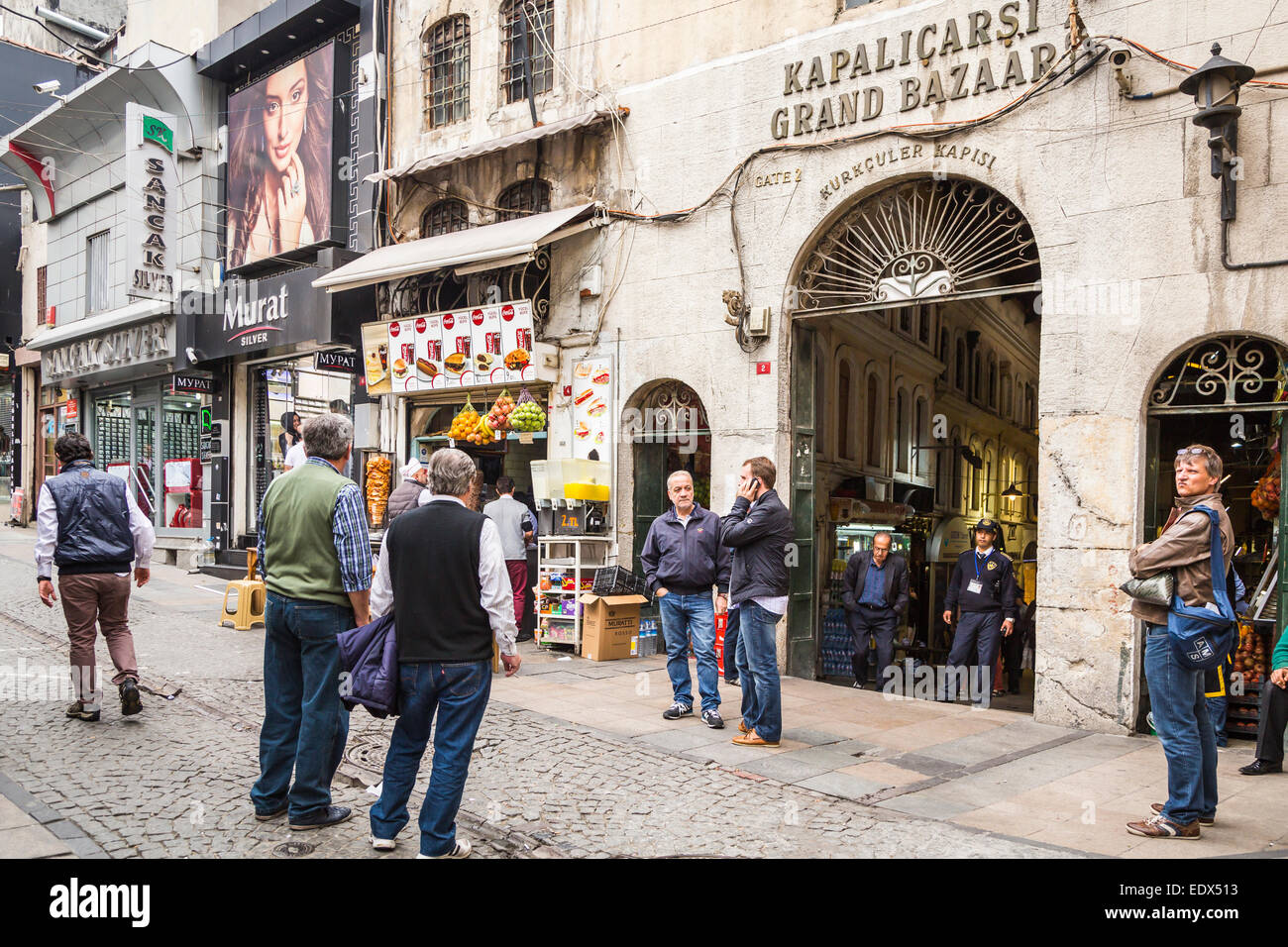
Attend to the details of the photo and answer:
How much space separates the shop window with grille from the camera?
19.6 metres

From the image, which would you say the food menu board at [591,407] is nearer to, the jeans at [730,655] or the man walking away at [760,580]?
the jeans at [730,655]

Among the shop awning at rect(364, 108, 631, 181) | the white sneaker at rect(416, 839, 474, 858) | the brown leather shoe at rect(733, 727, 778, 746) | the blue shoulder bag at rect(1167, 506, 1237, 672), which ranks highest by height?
the shop awning at rect(364, 108, 631, 181)

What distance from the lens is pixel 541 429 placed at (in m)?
12.1

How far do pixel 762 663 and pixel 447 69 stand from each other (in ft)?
34.5

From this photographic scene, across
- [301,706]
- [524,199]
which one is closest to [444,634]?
[301,706]

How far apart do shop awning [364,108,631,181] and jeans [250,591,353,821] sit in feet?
26.5

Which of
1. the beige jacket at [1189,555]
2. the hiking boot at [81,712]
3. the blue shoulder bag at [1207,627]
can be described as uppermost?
the beige jacket at [1189,555]

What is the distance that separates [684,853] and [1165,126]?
6.75 metres

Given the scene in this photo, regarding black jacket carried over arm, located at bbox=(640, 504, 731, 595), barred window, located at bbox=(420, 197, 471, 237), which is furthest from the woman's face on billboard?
black jacket carried over arm, located at bbox=(640, 504, 731, 595)

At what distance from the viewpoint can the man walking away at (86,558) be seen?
22.1 ft

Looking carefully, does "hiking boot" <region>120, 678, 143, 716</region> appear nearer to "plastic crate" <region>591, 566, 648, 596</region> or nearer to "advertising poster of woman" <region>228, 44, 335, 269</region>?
"plastic crate" <region>591, 566, 648, 596</region>

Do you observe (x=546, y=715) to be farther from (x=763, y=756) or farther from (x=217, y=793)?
(x=217, y=793)

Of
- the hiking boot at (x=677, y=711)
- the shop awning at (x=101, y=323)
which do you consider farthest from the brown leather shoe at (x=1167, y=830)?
the shop awning at (x=101, y=323)

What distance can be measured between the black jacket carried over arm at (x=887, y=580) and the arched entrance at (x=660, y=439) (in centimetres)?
180
